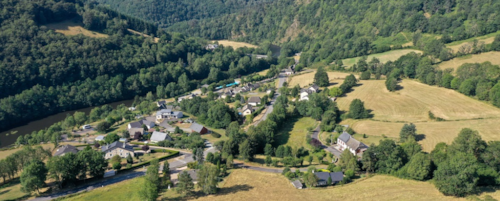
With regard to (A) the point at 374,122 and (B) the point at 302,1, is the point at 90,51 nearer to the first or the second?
(A) the point at 374,122

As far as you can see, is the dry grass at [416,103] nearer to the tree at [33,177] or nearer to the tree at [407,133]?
the tree at [407,133]

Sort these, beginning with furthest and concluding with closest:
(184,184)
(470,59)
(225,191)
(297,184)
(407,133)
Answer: (470,59), (407,133), (297,184), (225,191), (184,184)

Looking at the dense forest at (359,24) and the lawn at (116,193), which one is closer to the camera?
the lawn at (116,193)

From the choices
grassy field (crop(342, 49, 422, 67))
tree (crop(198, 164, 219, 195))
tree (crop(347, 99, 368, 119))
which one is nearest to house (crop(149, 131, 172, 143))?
tree (crop(198, 164, 219, 195))

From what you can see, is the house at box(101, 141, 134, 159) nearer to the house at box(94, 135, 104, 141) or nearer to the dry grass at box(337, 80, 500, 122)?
the house at box(94, 135, 104, 141)

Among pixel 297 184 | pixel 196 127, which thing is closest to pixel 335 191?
pixel 297 184

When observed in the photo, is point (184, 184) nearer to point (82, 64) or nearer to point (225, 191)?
point (225, 191)

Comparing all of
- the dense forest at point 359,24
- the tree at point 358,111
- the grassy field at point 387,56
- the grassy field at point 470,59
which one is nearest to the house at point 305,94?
the tree at point 358,111
